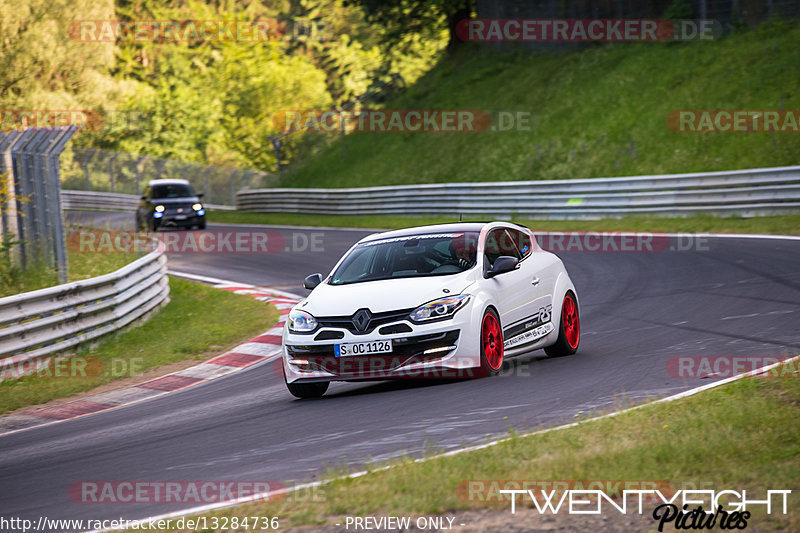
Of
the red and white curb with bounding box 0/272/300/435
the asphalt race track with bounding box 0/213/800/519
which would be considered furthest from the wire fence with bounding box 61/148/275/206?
the asphalt race track with bounding box 0/213/800/519

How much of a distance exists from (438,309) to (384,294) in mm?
515

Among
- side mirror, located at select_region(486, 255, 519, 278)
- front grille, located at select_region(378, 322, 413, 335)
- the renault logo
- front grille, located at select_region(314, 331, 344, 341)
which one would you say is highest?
side mirror, located at select_region(486, 255, 519, 278)

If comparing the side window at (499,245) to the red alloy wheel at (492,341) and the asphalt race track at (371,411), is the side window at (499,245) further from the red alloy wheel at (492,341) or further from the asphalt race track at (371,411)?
the asphalt race track at (371,411)

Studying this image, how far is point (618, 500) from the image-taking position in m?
5.23

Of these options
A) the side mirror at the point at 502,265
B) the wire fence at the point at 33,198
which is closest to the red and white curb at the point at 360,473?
the side mirror at the point at 502,265

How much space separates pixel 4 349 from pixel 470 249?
5.70 meters

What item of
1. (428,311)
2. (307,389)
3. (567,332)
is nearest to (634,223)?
(567,332)

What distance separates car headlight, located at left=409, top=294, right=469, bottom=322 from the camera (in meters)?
9.10

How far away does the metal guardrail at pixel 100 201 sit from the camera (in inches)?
1989

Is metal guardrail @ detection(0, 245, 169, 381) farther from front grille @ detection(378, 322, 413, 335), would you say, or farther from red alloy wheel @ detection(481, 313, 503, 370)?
red alloy wheel @ detection(481, 313, 503, 370)

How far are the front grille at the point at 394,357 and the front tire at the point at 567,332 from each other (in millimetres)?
2091

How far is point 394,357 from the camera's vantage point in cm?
907

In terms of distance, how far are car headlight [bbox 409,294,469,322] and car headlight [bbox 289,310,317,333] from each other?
0.95 metres


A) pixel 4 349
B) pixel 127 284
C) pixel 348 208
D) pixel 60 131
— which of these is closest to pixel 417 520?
pixel 4 349
